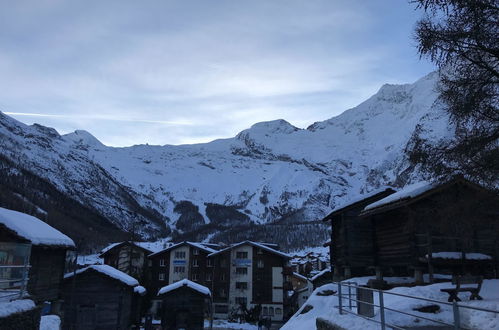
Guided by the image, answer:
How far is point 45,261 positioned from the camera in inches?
1014

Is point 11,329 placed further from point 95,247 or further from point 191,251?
point 95,247

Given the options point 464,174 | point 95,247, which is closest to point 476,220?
point 464,174

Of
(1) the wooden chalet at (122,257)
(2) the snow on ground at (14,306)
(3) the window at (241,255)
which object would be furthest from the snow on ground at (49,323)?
(1) the wooden chalet at (122,257)

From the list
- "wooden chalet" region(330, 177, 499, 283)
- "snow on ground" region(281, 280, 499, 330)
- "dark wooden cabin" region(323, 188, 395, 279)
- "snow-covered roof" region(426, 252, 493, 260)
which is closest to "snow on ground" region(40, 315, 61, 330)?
"snow on ground" region(281, 280, 499, 330)

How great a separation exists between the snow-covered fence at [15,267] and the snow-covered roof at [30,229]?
7.24 m

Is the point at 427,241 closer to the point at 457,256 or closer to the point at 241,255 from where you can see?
the point at 457,256

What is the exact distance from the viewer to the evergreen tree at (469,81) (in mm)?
9711

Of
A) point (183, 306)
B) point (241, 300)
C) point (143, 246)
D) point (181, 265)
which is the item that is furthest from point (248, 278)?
point (143, 246)

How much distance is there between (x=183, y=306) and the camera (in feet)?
130

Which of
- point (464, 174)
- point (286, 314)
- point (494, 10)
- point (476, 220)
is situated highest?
point (494, 10)

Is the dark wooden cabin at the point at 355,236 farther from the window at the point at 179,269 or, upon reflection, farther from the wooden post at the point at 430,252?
the window at the point at 179,269

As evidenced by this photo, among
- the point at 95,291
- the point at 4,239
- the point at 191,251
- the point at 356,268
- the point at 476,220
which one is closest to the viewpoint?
the point at 476,220

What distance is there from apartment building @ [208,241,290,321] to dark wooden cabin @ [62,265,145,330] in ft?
93.4

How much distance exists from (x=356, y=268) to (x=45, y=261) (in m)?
19.8
